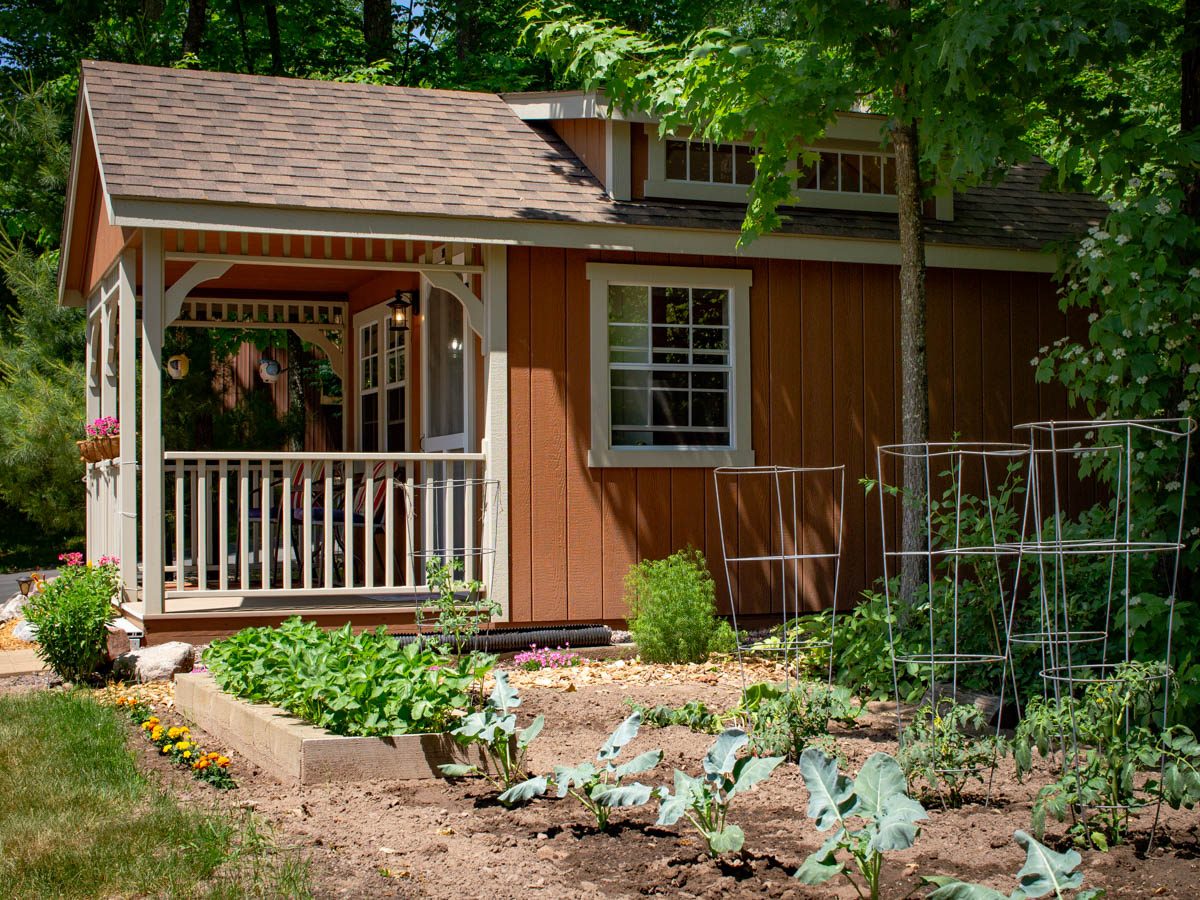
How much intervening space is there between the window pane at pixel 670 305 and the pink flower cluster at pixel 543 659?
2.40m

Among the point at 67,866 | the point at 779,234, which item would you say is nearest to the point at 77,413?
the point at 779,234

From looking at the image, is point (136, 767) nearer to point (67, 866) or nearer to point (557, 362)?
point (67, 866)

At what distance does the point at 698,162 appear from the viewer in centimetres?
920

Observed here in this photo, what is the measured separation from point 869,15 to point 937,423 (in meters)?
3.74

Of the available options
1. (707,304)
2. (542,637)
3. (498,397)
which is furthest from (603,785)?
(707,304)

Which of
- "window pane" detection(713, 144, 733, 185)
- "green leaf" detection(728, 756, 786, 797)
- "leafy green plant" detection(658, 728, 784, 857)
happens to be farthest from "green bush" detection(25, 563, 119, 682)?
"window pane" detection(713, 144, 733, 185)

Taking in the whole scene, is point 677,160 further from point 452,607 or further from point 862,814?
point 862,814

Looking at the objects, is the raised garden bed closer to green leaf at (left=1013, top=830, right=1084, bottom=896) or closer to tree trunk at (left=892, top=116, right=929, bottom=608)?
green leaf at (left=1013, top=830, right=1084, bottom=896)

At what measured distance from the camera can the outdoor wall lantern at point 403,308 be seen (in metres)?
10.4

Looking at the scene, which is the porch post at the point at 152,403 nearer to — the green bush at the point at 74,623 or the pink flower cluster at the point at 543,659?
the green bush at the point at 74,623

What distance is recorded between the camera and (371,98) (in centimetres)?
962

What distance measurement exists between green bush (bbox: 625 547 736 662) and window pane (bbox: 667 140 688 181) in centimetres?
289

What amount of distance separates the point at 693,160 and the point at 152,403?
417cm

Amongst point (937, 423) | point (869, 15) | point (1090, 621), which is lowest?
point (1090, 621)
